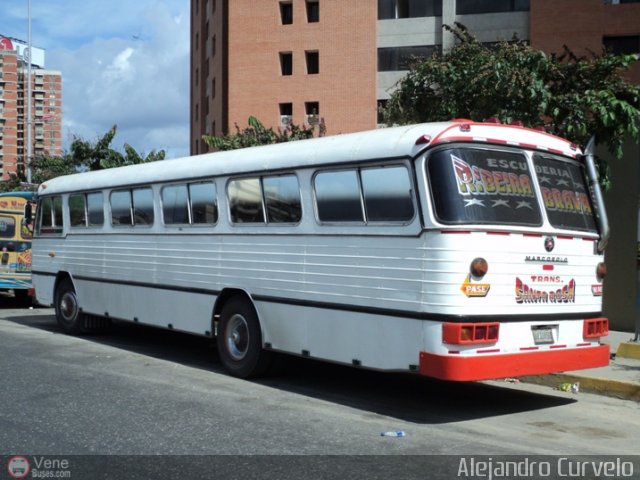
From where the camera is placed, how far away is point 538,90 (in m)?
10.9

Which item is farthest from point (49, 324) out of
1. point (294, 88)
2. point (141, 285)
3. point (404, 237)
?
point (294, 88)

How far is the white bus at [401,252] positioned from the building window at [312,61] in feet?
100

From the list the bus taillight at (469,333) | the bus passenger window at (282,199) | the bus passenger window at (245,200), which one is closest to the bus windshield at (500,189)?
the bus taillight at (469,333)

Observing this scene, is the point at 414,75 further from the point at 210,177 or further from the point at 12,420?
the point at 12,420

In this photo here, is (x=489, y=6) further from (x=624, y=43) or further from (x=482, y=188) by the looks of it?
(x=482, y=188)

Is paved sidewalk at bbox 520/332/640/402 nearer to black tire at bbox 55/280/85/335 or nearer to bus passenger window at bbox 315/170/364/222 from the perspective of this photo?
bus passenger window at bbox 315/170/364/222

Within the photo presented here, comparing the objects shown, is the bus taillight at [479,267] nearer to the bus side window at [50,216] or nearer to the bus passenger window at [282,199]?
the bus passenger window at [282,199]

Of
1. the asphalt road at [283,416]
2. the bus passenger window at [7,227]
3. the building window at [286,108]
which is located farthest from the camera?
the building window at [286,108]

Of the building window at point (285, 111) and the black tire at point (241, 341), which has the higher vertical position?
the building window at point (285, 111)

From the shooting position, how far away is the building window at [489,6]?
36.3 meters

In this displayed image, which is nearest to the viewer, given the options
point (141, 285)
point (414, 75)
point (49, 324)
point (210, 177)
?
point (210, 177)

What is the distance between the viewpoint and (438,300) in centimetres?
691

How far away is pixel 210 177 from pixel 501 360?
4.63m

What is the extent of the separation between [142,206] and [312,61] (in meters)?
30.4
